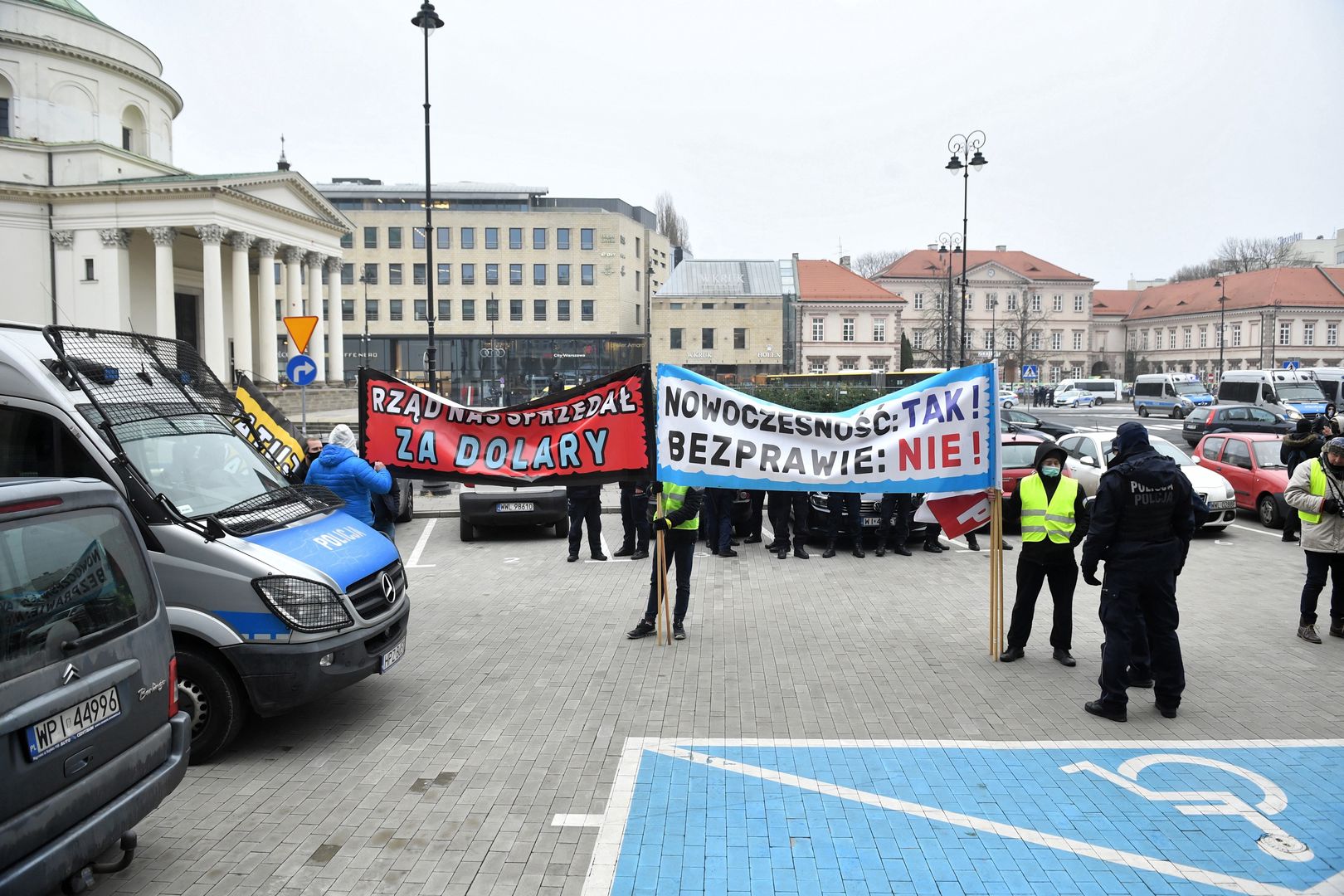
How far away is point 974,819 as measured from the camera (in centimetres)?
501

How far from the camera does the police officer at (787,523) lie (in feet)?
42.2

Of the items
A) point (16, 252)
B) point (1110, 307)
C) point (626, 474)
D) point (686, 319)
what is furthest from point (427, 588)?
point (1110, 307)

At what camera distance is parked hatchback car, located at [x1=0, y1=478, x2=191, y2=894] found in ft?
11.4

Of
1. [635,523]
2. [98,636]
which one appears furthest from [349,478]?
[635,523]

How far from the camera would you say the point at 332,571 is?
6.05 meters

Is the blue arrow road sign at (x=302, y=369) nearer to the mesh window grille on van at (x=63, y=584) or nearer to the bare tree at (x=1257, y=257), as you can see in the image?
the mesh window grille on van at (x=63, y=584)

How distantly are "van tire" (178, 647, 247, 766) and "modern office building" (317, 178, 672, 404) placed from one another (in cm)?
7239

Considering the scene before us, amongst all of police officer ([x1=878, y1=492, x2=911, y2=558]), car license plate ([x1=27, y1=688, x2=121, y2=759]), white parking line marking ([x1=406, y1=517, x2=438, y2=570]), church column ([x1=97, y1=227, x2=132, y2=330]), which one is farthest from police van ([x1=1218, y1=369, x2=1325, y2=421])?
church column ([x1=97, y1=227, x2=132, y2=330])

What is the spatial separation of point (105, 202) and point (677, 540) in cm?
4991

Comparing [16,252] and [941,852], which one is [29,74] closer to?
[16,252]

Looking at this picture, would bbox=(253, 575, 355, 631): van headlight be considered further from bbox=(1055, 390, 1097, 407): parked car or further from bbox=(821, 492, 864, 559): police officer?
bbox=(1055, 390, 1097, 407): parked car

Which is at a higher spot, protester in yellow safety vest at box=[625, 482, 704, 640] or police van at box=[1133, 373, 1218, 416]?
police van at box=[1133, 373, 1218, 416]

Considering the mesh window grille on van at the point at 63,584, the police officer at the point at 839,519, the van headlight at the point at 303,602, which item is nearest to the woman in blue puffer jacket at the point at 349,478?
the van headlight at the point at 303,602

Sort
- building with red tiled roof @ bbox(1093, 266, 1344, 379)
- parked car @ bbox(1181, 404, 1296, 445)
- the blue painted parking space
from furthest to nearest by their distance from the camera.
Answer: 1. building with red tiled roof @ bbox(1093, 266, 1344, 379)
2. parked car @ bbox(1181, 404, 1296, 445)
3. the blue painted parking space
